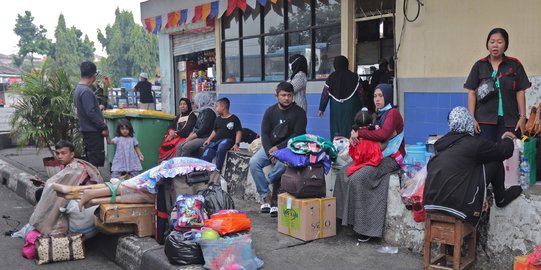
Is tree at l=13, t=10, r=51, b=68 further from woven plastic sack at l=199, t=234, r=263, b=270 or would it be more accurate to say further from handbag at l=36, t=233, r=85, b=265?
woven plastic sack at l=199, t=234, r=263, b=270

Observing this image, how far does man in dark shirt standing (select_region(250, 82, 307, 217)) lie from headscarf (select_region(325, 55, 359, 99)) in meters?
1.49

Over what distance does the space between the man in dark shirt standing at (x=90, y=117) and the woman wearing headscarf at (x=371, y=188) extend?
3.57 m

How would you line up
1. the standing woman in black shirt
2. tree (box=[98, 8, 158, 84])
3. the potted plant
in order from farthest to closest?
1. tree (box=[98, 8, 158, 84])
2. the potted plant
3. the standing woman in black shirt

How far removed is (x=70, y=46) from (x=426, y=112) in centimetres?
7471

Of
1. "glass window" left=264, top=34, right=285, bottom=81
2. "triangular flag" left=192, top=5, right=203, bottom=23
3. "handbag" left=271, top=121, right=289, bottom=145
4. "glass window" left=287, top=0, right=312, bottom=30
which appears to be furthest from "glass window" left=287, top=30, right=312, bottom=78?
"handbag" left=271, top=121, right=289, bottom=145

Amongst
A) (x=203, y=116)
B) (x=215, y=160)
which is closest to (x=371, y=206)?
(x=215, y=160)

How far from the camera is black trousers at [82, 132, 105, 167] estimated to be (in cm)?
738

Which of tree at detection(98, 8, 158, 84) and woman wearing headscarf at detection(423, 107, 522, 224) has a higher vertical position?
tree at detection(98, 8, 158, 84)

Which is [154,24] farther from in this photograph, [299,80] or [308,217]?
[308,217]

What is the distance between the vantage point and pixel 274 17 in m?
10.8

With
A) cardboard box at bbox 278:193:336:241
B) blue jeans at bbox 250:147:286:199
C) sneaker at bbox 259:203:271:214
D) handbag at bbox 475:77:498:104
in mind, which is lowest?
sneaker at bbox 259:203:271:214

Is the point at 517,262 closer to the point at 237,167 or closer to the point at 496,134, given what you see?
the point at 496,134

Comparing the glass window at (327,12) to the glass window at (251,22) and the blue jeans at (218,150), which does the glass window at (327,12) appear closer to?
the glass window at (251,22)

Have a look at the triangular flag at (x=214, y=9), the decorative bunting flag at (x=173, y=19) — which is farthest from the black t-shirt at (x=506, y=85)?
the decorative bunting flag at (x=173, y=19)
